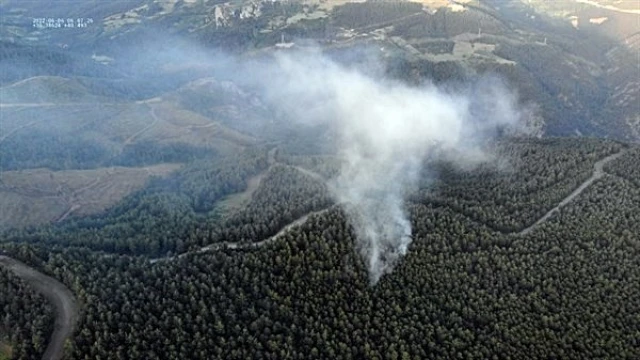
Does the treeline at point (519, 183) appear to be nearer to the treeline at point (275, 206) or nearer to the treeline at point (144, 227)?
the treeline at point (275, 206)

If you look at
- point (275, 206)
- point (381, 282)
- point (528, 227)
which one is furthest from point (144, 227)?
point (528, 227)

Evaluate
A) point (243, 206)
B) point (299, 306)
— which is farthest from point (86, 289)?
point (243, 206)

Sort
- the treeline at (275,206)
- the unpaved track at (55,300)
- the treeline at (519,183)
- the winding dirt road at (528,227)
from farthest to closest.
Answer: the treeline at (519,183), the treeline at (275,206), the winding dirt road at (528,227), the unpaved track at (55,300)

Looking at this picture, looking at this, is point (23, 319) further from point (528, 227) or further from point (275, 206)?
point (528, 227)

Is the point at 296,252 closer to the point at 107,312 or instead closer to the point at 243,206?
the point at 107,312

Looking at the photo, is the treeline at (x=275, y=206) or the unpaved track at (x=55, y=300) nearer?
→ the unpaved track at (x=55, y=300)

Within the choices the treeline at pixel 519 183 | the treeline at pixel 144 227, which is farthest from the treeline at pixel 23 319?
→ the treeline at pixel 519 183
